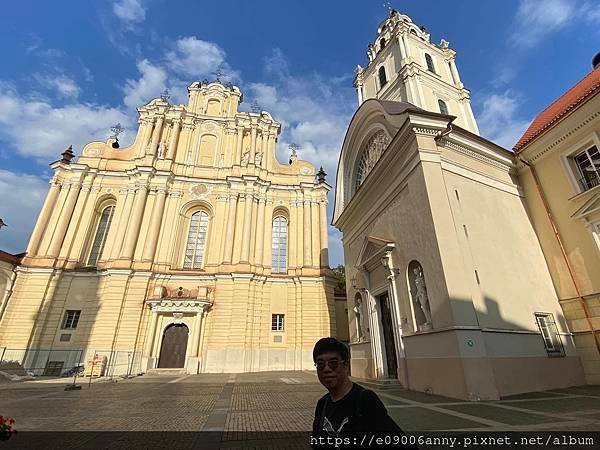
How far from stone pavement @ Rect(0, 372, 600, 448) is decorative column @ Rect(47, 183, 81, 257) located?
46.9ft

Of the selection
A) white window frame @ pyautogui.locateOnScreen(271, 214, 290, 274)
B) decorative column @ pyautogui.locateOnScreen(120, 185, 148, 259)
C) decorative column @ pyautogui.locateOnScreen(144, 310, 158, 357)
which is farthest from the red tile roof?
decorative column @ pyautogui.locateOnScreen(120, 185, 148, 259)

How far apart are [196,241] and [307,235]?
880cm

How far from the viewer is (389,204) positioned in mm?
11344

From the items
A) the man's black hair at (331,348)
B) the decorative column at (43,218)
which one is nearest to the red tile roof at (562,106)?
the man's black hair at (331,348)

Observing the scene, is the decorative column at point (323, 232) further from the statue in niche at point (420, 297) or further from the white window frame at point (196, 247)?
the statue in niche at point (420, 297)

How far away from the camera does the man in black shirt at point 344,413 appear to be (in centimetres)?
135

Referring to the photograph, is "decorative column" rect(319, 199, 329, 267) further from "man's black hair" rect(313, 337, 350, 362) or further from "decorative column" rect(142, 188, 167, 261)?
"man's black hair" rect(313, 337, 350, 362)

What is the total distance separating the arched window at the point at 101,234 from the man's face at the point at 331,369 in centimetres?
2485

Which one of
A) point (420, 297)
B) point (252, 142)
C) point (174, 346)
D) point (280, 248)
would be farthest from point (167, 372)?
point (252, 142)

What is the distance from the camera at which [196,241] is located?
23.4 m

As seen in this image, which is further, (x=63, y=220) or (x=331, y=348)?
(x=63, y=220)

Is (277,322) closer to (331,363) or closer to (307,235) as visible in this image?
(307,235)

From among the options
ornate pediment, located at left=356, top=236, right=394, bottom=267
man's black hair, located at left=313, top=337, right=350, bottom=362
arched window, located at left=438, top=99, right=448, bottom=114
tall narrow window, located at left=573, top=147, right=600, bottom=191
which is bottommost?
man's black hair, located at left=313, top=337, right=350, bottom=362

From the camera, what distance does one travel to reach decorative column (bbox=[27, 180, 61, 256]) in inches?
787
